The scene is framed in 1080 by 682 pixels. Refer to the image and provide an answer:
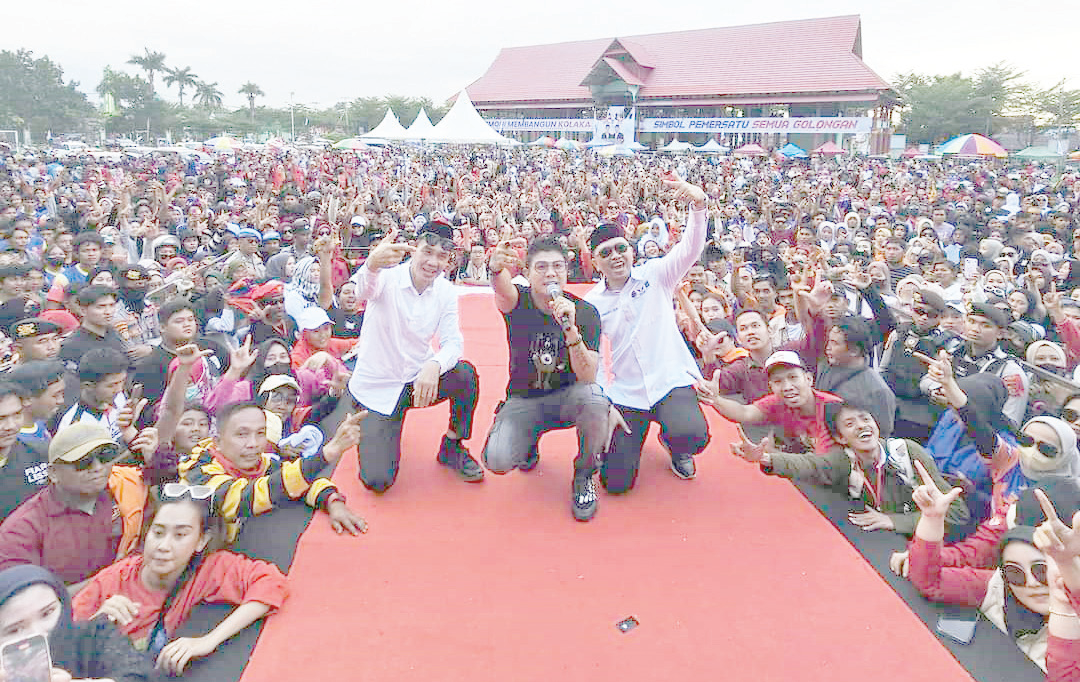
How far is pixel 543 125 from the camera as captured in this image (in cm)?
4072

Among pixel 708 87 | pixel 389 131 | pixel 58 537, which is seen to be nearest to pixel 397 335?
pixel 58 537

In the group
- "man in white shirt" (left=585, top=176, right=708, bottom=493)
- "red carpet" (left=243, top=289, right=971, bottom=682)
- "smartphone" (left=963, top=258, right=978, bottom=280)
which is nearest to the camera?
"red carpet" (left=243, top=289, right=971, bottom=682)

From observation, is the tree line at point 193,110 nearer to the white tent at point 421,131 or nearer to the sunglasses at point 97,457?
the white tent at point 421,131

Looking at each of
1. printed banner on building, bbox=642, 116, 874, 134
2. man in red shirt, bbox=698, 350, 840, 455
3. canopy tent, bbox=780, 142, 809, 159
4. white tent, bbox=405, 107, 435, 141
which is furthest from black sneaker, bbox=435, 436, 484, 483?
printed banner on building, bbox=642, 116, 874, 134

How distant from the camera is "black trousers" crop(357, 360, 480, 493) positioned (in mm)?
3648

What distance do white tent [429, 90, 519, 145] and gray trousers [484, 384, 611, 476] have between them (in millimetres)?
19072

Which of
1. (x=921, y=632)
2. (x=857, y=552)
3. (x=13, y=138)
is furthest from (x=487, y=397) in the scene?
(x=13, y=138)

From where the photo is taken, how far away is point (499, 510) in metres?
3.50

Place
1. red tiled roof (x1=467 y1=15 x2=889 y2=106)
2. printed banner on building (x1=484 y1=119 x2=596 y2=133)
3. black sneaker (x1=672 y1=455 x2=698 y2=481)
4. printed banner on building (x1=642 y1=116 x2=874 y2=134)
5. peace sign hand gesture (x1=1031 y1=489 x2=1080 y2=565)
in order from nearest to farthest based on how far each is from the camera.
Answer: peace sign hand gesture (x1=1031 y1=489 x2=1080 y2=565) → black sneaker (x1=672 y1=455 x2=698 y2=481) → printed banner on building (x1=642 y1=116 x2=874 y2=134) → red tiled roof (x1=467 y1=15 x2=889 y2=106) → printed banner on building (x1=484 y1=119 x2=596 y2=133)

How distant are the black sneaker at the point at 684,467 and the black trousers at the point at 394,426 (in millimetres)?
1188

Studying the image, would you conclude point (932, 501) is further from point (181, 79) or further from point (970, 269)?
point (181, 79)

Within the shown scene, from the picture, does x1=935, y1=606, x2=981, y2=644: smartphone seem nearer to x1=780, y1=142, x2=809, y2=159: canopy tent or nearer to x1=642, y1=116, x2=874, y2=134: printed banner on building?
x1=780, y1=142, x2=809, y2=159: canopy tent

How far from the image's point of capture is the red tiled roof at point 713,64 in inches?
1334

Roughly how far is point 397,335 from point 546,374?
2.69 ft
